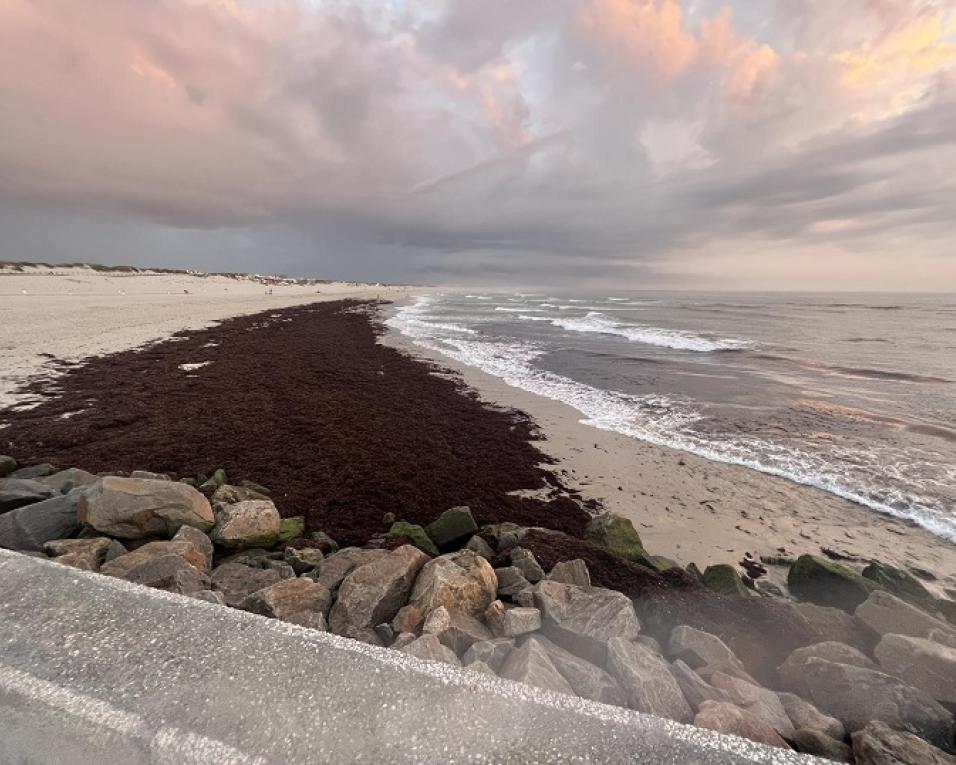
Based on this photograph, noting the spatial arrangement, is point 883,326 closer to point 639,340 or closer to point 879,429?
point 639,340

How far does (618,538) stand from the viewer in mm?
5625

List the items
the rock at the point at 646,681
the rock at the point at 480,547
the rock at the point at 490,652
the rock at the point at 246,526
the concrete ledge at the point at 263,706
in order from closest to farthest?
the concrete ledge at the point at 263,706 → the rock at the point at 646,681 → the rock at the point at 490,652 → the rock at the point at 246,526 → the rock at the point at 480,547

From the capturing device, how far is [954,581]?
569 centimetres

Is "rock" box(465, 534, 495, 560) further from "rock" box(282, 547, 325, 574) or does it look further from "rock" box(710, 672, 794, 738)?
"rock" box(710, 672, 794, 738)

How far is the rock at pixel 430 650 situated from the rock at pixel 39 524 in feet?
12.0

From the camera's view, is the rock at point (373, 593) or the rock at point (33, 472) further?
the rock at point (33, 472)

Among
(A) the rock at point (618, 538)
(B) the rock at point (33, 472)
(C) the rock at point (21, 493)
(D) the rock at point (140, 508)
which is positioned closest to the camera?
(D) the rock at point (140, 508)

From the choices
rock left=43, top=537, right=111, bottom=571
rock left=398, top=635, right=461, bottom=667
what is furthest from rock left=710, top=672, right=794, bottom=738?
rock left=43, top=537, right=111, bottom=571

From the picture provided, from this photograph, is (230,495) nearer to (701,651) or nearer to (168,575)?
(168,575)

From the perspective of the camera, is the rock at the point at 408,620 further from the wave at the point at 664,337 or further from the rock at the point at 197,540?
the wave at the point at 664,337

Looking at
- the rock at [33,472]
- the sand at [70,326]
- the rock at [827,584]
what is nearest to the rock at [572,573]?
the rock at [827,584]

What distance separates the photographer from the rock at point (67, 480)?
5352 mm

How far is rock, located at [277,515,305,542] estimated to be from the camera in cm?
518

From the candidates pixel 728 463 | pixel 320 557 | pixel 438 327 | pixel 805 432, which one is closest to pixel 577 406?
pixel 728 463
